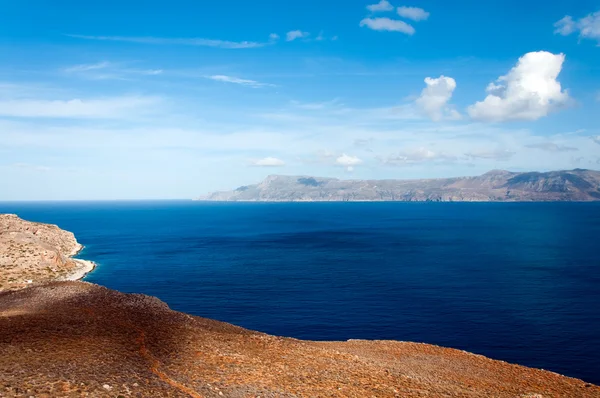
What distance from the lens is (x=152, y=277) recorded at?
111 m

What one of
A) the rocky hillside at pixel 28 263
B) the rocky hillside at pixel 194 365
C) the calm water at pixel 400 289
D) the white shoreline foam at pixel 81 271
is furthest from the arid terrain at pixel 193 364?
the white shoreline foam at pixel 81 271

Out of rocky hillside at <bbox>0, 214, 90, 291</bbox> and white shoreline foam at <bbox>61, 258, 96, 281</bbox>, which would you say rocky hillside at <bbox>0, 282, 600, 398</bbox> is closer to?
rocky hillside at <bbox>0, 214, 90, 291</bbox>

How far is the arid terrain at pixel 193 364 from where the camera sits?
26.0 metres

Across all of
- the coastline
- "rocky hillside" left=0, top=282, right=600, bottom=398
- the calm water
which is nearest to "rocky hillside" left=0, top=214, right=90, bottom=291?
the coastline

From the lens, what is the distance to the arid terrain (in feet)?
85.4

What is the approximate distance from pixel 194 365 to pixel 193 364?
0.22 metres

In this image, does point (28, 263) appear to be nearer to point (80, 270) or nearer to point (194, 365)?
point (80, 270)

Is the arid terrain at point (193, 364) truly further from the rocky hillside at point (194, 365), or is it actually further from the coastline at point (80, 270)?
the coastline at point (80, 270)

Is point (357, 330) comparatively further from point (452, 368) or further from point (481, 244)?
point (481, 244)

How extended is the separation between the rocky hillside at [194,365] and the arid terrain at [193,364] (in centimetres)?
7

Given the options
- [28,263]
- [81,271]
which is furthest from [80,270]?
[28,263]

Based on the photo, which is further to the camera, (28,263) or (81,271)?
(81,271)

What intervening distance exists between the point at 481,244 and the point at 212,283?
117 meters

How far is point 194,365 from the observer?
31.2 m
